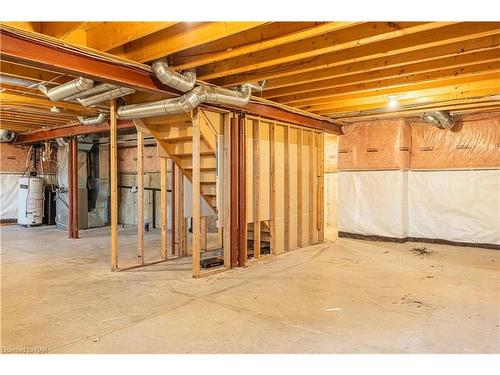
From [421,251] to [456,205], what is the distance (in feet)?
3.71

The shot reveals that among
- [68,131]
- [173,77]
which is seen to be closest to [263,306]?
[173,77]

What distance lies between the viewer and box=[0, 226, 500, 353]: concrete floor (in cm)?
251

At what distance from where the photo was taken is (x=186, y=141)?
4.77 m

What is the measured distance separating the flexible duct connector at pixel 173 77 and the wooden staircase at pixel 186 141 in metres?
0.60

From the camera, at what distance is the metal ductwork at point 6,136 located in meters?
8.10

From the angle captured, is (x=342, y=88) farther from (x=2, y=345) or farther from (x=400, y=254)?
(x=2, y=345)

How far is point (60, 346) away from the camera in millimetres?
2463

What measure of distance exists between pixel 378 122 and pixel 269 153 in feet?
8.01

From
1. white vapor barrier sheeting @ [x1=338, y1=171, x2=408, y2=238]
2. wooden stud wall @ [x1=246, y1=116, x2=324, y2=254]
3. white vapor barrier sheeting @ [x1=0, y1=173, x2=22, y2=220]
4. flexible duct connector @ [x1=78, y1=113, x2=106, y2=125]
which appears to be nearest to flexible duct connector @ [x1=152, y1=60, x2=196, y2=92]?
wooden stud wall @ [x1=246, y1=116, x2=324, y2=254]

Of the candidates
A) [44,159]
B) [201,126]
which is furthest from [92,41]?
[44,159]

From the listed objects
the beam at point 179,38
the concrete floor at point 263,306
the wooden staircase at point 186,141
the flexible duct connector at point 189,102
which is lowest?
the concrete floor at point 263,306

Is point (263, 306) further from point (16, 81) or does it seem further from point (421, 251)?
point (421, 251)

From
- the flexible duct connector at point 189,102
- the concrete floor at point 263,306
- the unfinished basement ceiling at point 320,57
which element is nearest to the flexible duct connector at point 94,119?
the unfinished basement ceiling at point 320,57

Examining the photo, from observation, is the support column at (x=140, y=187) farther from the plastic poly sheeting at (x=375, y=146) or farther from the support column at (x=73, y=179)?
the plastic poly sheeting at (x=375, y=146)
